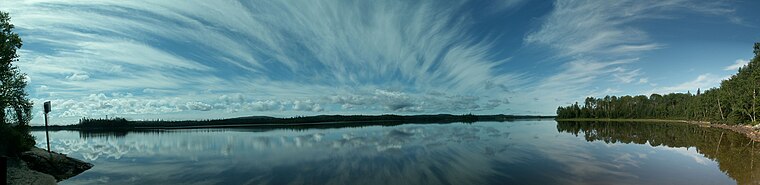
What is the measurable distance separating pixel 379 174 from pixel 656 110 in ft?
523

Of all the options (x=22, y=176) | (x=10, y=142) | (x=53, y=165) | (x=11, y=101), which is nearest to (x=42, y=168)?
(x=53, y=165)

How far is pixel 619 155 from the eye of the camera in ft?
81.8

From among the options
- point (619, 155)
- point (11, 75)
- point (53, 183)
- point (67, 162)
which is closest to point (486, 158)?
point (619, 155)

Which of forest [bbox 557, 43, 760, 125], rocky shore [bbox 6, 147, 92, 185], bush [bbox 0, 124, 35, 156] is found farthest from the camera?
forest [bbox 557, 43, 760, 125]

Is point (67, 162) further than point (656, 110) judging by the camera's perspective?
No

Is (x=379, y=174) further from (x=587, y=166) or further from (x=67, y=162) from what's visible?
(x=67, y=162)

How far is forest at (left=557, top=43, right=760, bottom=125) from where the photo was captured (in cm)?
6197

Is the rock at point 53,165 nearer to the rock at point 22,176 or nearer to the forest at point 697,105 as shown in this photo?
the rock at point 22,176

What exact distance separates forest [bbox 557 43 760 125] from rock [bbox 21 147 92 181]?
270ft

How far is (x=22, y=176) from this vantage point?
57.4 feet

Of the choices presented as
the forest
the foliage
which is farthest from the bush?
the forest

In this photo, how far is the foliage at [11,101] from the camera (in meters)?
22.5

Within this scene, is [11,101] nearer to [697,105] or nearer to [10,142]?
[10,142]

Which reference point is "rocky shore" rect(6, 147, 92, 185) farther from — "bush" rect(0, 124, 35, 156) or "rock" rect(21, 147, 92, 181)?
"bush" rect(0, 124, 35, 156)
